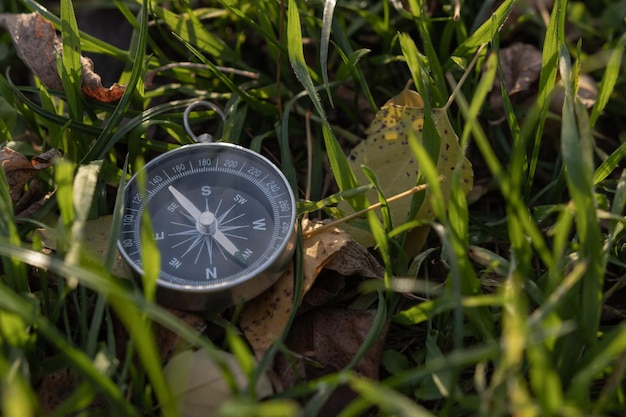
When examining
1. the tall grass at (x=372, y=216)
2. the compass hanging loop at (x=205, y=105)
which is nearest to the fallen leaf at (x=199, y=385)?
the tall grass at (x=372, y=216)

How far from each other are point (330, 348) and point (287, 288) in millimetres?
196

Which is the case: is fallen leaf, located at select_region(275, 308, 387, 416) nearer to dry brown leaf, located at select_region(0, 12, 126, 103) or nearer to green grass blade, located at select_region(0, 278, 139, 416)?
green grass blade, located at select_region(0, 278, 139, 416)

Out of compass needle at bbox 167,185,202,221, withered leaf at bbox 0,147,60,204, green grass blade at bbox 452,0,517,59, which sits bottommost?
compass needle at bbox 167,185,202,221

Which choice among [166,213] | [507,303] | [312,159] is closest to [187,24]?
[312,159]

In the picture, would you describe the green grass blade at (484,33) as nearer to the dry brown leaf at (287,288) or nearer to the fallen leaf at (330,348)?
the dry brown leaf at (287,288)

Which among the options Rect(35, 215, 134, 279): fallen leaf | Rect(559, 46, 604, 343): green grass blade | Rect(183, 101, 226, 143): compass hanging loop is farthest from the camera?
Rect(183, 101, 226, 143): compass hanging loop

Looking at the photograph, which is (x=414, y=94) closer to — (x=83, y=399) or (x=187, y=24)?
(x=187, y=24)

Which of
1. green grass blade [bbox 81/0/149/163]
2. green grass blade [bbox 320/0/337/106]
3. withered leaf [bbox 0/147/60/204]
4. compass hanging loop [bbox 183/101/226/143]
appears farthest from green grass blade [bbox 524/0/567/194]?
withered leaf [bbox 0/147/60/204]

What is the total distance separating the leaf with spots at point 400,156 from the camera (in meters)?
2.18

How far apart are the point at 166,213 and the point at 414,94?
A: 87cm

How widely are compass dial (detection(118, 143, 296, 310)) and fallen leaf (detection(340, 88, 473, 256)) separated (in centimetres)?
26

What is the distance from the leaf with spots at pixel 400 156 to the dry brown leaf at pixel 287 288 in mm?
123

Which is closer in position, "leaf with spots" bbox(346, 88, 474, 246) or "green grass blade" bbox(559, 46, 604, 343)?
"green grass blade" bbox(559, 46, 604, 343)

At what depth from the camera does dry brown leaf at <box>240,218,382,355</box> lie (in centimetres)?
190
